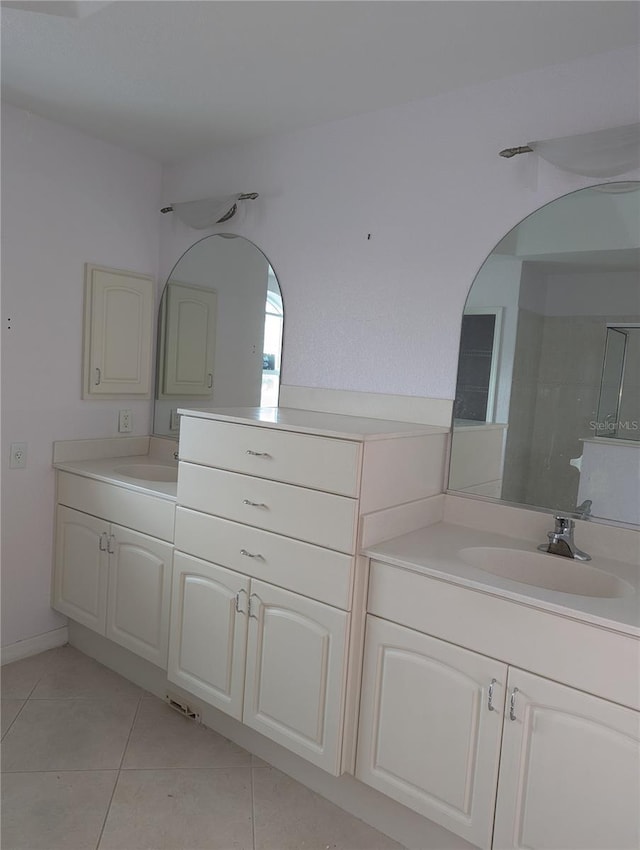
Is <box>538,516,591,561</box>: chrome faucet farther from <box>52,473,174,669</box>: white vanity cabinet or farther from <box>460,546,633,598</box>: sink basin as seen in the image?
<box>52,473,174,669</box>: white vanity cabinet

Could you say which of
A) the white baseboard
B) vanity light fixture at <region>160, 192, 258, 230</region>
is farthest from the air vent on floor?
vanity light fixture at <region>160, 192, 258, 230</region>

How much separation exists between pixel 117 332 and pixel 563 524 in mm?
2257

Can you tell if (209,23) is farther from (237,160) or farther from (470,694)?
(470,694)

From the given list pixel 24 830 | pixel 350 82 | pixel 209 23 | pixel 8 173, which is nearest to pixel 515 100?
pixel 350 82

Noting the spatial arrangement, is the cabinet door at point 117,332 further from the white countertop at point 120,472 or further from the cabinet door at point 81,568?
the cabinet door at point 81,568

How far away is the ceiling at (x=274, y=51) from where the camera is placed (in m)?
1.71

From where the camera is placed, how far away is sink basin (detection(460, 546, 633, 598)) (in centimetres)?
174

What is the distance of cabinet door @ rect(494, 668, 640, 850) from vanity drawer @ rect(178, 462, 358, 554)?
0.61m

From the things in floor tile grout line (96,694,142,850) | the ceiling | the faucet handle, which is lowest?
floor tile grout line (96,694,142,850)

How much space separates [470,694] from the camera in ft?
5.26

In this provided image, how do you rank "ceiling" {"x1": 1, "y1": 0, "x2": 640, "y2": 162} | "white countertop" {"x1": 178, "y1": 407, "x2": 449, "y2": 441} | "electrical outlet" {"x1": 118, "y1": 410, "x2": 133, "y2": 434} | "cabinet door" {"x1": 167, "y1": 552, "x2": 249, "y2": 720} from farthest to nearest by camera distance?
1. "electrical outlet" {"x1": 118, "y1": 410, "x2": 133, "y2": 434}
2. "cabinet door" {"x1": 167, "y1": 552, "x2": 249, "y2": 720}
3. "white countertop" {"x1": 178, "y1": 407, "x2": 449, "y2": 441}
4. "ceiling" {"x1": 1, "y1": 0, "x2": 640, "y2": 162}

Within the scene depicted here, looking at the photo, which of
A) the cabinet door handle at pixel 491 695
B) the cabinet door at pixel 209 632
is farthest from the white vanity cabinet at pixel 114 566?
the cabinet door handle at pixel 491 695

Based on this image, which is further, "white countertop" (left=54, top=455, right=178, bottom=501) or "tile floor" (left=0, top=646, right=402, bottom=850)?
"white countertop" (left=54, top=455, right=178, bottom=501)

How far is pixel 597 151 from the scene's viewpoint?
1.81m
